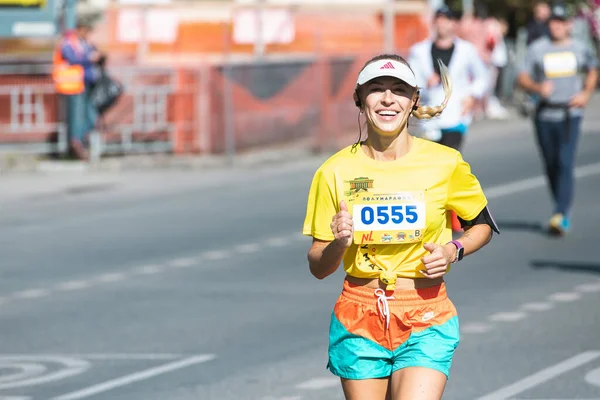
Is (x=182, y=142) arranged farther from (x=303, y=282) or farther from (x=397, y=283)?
(x=397, y=283)

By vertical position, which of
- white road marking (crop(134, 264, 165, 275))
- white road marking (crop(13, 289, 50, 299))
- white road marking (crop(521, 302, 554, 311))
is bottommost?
white road marking (crop(134, 264, 165, 275))

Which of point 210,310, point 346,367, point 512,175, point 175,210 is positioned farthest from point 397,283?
point 512,175

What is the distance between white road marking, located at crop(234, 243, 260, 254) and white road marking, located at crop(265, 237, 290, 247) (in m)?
0.14

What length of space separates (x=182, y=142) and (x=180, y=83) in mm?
886

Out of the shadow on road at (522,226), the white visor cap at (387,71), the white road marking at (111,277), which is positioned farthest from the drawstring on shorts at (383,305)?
the shadow on road at (522,226)

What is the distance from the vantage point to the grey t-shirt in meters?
14.6

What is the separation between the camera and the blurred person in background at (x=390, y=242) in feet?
18.8

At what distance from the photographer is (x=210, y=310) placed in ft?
37.3

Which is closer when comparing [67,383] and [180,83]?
[67,383]

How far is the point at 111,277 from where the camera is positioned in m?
13.1

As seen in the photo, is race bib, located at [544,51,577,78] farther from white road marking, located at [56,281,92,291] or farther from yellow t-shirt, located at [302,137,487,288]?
yellow t-shirt, located at [302,137,487,288]

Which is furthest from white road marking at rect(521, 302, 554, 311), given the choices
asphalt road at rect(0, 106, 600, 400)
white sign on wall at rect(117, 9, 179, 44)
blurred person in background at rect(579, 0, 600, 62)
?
blurred person in background at rect(579, 0, 600, 62)

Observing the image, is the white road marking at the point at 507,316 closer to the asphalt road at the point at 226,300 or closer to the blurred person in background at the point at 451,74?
the asphalt road at the point at 226,300

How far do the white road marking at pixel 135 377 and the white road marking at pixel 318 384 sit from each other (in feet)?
3.04
